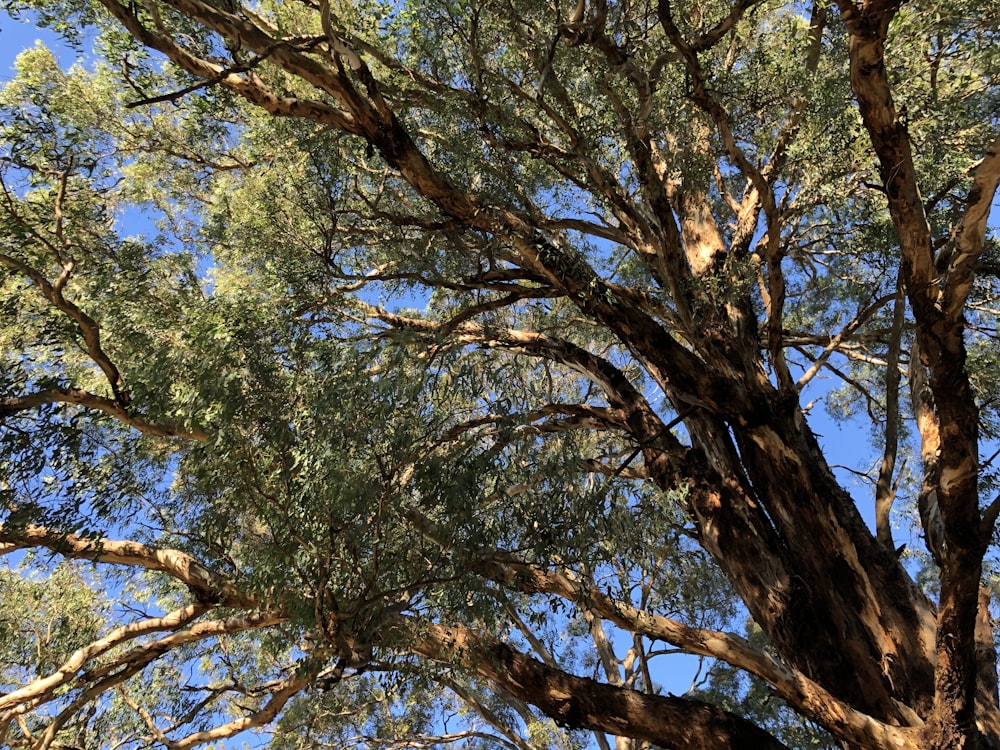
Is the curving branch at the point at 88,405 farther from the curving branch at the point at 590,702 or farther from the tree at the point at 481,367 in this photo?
the curving branch at the point at 590,702

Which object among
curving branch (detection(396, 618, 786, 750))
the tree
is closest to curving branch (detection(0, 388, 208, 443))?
the tree

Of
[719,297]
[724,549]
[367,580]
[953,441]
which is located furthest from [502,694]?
[953,441]

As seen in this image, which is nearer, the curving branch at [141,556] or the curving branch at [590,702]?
the curving branch at [590,702]

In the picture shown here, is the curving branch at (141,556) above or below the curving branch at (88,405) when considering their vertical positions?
below

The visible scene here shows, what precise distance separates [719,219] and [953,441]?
4956mm

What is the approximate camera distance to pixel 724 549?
15.1 ft

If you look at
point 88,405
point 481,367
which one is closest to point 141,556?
point 88,405

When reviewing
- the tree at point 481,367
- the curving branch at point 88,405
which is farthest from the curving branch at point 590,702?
the curving branch at point 88,405

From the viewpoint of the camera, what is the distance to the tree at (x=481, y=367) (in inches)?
144

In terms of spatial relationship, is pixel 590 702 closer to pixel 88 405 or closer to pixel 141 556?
pixel 141 556

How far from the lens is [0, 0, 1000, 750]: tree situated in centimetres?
367

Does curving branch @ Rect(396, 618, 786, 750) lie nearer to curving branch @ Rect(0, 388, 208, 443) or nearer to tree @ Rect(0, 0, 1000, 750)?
tree @ Rect(0, 0, 1000, 750)

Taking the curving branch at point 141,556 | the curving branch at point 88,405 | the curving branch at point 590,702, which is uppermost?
the curving branch at point 88,405

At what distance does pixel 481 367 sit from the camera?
5102 millimetres
